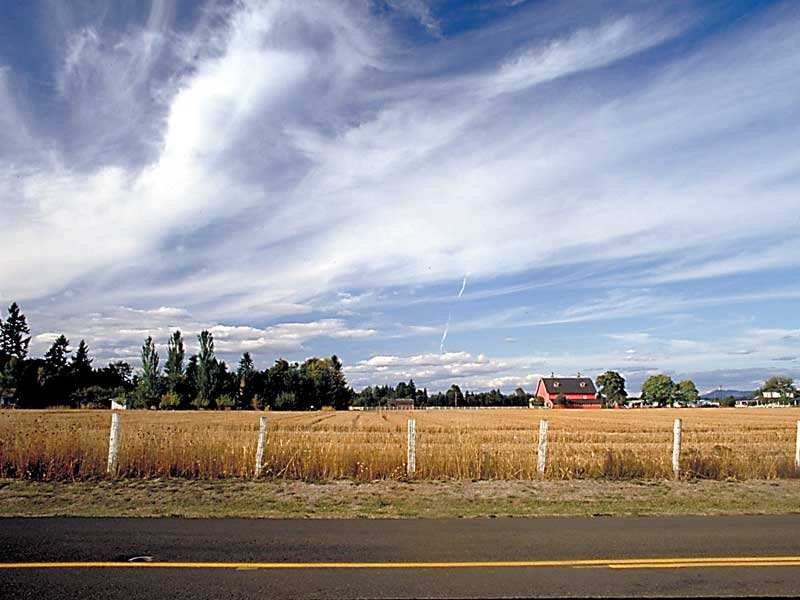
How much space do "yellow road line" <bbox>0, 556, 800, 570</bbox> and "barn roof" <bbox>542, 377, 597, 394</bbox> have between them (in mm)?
152956

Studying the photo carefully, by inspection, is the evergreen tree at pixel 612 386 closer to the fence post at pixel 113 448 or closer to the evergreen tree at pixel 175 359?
the evergreen tree at pixel 175 359

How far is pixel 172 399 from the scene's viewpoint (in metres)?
107

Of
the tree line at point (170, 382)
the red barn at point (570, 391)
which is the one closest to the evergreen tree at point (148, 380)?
the tree line at point (170, 382)

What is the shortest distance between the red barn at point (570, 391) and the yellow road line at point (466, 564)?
145 metres

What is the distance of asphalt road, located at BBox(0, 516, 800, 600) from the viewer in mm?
7320

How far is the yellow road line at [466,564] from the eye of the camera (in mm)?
8164

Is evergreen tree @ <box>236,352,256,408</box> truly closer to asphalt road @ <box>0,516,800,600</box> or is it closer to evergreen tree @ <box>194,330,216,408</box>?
evergreen tree @ <box>194,330,216,408</box>

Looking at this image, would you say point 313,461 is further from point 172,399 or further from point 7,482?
point 172,399

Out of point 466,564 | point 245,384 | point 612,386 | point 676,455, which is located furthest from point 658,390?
point 466,564

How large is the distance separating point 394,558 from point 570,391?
15598 cm

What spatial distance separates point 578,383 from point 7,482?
156m

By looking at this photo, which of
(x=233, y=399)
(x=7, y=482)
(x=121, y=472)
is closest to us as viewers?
(x=7, y=482)

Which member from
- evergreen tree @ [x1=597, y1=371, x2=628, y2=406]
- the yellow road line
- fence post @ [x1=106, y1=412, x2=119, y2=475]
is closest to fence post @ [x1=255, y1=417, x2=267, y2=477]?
fence post @ [x1=106, y1=412, x2=119, y2=475]

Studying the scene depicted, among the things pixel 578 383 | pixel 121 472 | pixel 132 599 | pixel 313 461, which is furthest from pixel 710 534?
pixel 578 383
